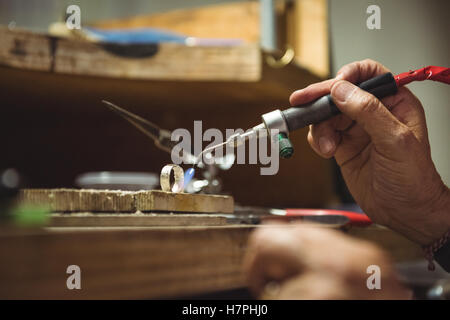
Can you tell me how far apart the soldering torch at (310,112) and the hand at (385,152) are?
0.01 m

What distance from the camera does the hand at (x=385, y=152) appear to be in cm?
46

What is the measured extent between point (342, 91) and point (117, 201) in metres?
0.25

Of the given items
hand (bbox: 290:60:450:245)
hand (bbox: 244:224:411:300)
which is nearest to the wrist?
hand (bbox: 290:60:450:245)

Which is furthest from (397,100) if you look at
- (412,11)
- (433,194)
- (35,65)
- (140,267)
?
(35,65)

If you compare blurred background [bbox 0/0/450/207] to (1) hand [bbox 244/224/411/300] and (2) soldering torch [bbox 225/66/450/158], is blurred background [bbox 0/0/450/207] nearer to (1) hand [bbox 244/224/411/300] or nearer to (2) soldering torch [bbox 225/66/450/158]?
(2) soldering torch [bbox 225/66/450/158]

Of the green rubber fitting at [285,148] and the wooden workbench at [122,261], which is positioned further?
the green rubber fitting at [285,148]

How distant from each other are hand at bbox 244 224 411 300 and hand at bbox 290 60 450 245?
19 cm

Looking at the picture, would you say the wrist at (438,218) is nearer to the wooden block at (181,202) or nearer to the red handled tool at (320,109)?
Result: the red handled tool at (320,109)

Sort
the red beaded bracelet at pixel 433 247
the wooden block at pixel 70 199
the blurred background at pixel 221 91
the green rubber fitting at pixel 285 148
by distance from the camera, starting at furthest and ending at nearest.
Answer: the blurred background at pixel 221 91 → the red beaded bracelet at pixel 433 247 → the green rubber fitting at pixel 285 148 → the wooden block at pixel 70 199

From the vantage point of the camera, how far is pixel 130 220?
312mm

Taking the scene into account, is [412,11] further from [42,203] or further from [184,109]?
[42,203]

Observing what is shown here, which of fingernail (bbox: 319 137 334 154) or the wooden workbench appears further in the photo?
fingernail (bbox: 319 137 334 154)

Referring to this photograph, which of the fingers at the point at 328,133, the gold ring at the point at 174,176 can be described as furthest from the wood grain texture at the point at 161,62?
the gold ring at the point at 174,176

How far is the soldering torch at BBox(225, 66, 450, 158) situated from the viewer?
42 centimetres
